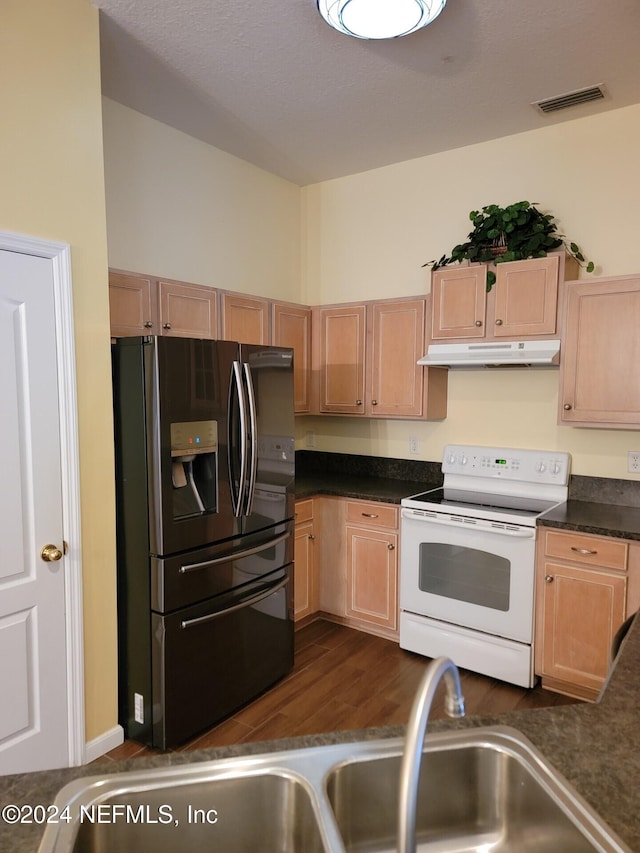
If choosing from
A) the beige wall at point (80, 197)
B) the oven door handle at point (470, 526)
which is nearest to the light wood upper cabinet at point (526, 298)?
the oven door handle at point (470, 526)

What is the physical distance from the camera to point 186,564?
7.89 ft

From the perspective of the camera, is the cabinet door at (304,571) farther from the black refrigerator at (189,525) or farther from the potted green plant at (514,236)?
the potted green plant at (514,236)

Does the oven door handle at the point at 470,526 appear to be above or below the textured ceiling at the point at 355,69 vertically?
below

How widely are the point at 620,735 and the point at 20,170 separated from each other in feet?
7.93

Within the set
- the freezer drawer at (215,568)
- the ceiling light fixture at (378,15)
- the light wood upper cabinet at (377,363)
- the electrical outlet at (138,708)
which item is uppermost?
the ceiling light fixture at (378,15)

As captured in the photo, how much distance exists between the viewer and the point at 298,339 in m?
3.82

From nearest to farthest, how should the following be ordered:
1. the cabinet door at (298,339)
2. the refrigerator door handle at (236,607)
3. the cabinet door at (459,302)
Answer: the refrigerator door handle at (236,607) < the cabinet door at (459,302) < the cabinet door at (298,339)

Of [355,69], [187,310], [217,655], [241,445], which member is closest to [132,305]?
[187,310]

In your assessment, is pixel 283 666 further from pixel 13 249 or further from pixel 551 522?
pixel 13 249

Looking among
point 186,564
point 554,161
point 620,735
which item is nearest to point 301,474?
point 186,564

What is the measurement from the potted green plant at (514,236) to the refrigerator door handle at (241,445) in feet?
5.03

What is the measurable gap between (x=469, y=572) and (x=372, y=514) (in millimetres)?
670

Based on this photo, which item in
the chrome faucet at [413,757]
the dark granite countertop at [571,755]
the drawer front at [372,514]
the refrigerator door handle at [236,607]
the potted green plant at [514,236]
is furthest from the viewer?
the drawer front at [372,514]

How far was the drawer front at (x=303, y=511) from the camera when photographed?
340cm
